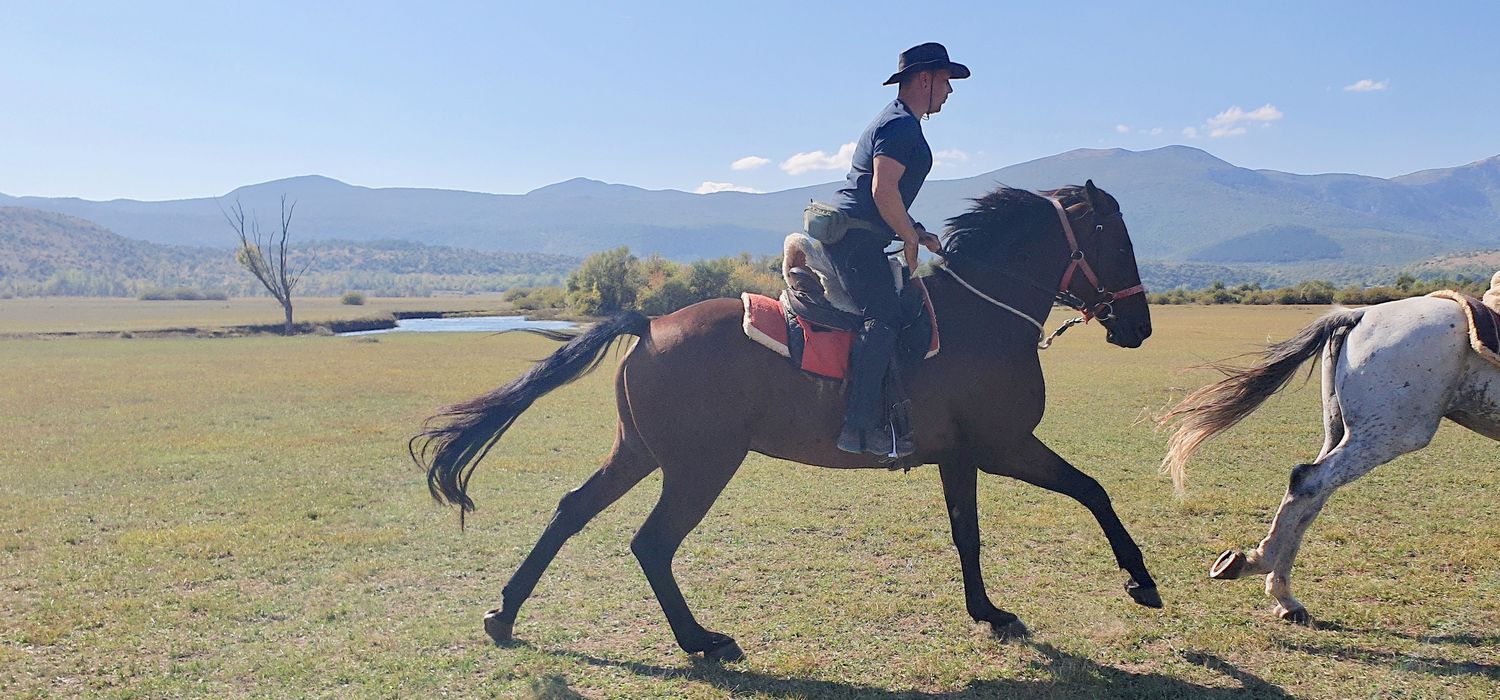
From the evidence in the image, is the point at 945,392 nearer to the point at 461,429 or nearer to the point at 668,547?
the point at 668,547

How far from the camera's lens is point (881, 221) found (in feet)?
16.8

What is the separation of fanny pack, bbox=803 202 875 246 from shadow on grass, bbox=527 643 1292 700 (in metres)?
2.42

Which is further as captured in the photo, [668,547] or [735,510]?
[735,510]

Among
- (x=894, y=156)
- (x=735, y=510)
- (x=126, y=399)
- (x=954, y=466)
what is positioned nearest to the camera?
(x=894, y=156)

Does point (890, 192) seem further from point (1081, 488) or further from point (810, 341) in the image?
point (1081, 488)

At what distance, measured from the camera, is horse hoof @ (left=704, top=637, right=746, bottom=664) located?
196 inches

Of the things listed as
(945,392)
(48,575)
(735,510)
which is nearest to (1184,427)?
(945,392)

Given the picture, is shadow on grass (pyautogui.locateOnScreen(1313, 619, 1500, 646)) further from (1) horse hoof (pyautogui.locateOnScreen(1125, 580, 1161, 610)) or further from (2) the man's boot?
(2) the man's boot

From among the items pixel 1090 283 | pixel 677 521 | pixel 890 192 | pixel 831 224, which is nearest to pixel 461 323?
pixel 677 521

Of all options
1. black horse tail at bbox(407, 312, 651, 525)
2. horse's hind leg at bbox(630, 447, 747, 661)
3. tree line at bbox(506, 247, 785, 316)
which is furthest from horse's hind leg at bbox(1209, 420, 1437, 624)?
tree line at bbox(506, 247, 785, 316)

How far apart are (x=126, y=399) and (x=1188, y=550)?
19.9 meters

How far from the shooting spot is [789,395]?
511 centimetres

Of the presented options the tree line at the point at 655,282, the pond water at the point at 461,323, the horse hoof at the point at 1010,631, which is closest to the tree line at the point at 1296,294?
the tree line at the point at 655,282

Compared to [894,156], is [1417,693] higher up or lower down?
lower down
